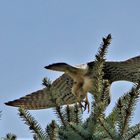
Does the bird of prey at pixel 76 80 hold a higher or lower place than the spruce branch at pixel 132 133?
higher

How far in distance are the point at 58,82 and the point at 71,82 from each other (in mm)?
145

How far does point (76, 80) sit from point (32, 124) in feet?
2.71

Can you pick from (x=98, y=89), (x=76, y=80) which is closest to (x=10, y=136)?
(x=98, y=89)

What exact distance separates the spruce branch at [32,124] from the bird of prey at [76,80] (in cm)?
35

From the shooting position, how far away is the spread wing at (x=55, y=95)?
166 inches

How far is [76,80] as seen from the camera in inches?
156

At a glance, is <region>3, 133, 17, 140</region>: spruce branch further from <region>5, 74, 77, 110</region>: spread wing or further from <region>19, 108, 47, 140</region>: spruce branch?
<region>5, 74, 77, 110</region>: spread wing

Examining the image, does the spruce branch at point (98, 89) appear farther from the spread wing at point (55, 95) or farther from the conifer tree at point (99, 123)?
the spread wing at point (55, 95)

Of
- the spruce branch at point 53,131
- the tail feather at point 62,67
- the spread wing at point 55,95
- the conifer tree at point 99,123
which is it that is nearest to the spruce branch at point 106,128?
the conifer tree at point 99,123

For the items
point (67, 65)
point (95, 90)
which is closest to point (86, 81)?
point (67, 65)

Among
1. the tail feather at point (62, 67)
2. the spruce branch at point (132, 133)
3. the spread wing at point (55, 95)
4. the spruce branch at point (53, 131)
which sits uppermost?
the spread wing at point (55, 95)

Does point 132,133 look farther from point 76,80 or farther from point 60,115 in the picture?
point 76,80

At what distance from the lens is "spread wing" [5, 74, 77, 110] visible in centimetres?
423

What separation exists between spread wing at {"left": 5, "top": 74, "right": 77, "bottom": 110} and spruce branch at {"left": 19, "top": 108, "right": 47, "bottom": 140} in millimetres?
807
